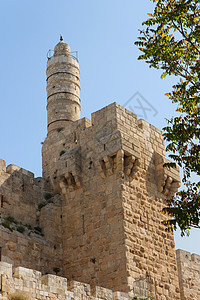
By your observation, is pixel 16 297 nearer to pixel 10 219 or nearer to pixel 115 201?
pixel 10 219

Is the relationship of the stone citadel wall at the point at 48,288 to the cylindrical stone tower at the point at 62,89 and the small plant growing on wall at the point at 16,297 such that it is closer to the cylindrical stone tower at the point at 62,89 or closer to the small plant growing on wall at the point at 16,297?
the small plant growing on wall at the point at 16,297

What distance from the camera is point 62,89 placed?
69.4ft

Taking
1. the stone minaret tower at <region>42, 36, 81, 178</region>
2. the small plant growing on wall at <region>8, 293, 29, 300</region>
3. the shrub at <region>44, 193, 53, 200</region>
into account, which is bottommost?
the small plant growing on wall at <region>8, 293, 29, 300</region>

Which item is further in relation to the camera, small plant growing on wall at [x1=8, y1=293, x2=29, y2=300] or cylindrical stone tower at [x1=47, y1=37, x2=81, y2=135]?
cylindrical stone tower at [x1=47, y1=37, x2=81, y2=135]

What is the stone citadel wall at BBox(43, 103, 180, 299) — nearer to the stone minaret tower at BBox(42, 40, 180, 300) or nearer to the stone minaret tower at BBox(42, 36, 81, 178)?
the stone minaret tower at BBox(42, 40, 180, 300)

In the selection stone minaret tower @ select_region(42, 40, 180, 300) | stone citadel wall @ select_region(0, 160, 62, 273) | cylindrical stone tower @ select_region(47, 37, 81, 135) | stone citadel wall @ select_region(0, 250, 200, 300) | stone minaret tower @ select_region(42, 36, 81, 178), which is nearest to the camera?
stone citadel wall @ select_region(0, 250, 200, 300)

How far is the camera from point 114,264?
1549 centimetres

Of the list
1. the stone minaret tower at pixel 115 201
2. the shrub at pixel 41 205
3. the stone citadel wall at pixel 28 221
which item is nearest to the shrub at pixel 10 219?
the stone citadel wall at pixel 28 221

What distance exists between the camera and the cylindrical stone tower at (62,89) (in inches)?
813

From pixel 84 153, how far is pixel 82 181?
2.80ft

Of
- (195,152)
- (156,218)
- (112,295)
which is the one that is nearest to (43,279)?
(112,295)

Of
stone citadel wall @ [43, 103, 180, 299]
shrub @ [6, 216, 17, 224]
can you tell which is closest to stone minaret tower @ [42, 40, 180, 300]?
stone citadel wall @ [43, 103, 180, 299]

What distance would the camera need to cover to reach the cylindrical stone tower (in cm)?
2066

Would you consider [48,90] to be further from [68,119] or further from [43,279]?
[43,279]
